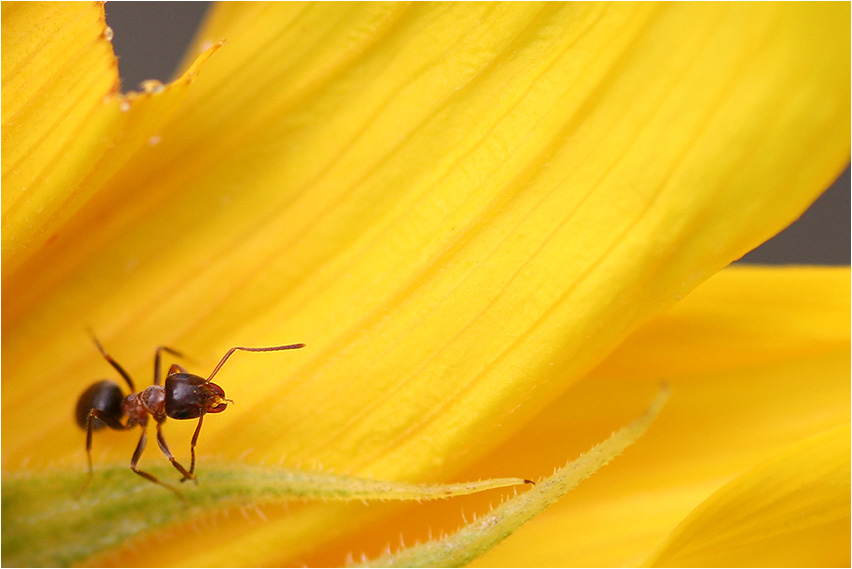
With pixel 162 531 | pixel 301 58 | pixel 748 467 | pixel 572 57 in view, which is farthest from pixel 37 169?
pixel 748 467

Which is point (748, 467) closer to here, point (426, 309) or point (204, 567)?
point (426, 309)

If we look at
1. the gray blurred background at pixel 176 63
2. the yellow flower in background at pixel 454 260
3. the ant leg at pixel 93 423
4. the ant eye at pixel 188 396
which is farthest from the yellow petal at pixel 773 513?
the gray blurred background at pixel 176 63

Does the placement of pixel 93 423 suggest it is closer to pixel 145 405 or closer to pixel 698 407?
pixel 145 405

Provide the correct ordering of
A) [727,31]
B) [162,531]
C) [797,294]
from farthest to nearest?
[797,294]
[162,531]
[727,31]

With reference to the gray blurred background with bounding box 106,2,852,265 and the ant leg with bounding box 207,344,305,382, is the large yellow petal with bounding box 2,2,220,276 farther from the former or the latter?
the gray blurred background with bounding box 106,2,852,265

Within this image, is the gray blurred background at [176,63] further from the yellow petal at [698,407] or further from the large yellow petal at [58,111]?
the large yellow petal at [58,111]
